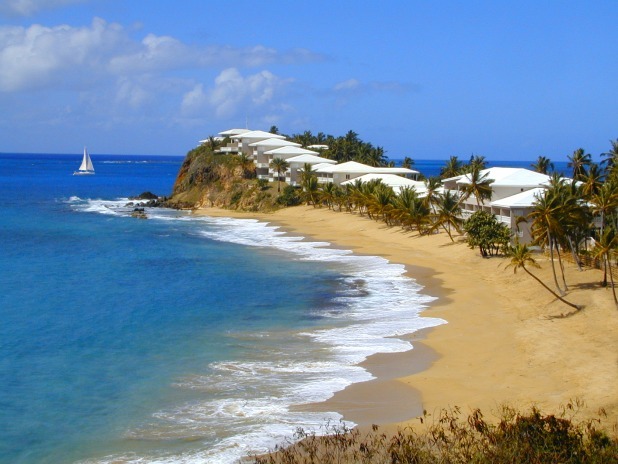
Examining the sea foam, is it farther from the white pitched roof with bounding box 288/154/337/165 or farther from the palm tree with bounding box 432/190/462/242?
the white pitched roof with bounding box 288/154/337/165

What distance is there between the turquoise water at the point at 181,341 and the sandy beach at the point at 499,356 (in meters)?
1.30

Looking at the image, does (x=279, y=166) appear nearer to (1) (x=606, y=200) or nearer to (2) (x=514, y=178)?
(2) (x=514, y=178)

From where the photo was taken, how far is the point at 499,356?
86.5 ft

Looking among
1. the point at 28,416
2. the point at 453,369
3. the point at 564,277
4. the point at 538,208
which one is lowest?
the point at 28,416

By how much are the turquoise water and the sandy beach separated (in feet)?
4.26

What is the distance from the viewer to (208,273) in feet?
157

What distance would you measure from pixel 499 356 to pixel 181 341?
40.9ft

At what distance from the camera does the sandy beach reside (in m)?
21.5

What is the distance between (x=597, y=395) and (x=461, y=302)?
14705 mm

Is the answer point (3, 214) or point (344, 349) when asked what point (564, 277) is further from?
point (3, 214)

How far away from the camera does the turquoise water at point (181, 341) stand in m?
20.5

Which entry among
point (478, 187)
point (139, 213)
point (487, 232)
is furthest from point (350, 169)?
point (487, 232)

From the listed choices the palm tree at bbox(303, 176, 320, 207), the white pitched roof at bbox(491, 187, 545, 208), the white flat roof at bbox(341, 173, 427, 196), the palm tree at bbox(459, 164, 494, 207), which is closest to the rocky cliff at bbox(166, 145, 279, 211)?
the palm tree at bbox(303, 176, 320, 207)

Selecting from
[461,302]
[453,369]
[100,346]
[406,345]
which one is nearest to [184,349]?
[100,346]
